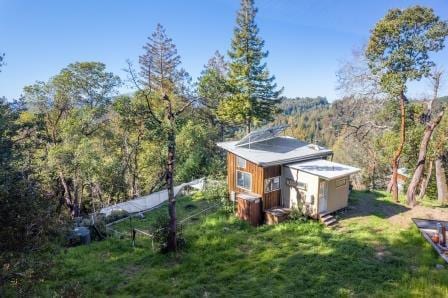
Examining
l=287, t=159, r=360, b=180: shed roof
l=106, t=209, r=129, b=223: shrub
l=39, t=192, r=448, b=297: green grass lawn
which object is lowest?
l=106, t=209, r=129, b=223: shrub

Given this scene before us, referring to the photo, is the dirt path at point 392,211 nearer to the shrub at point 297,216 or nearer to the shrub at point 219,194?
the shrub at point 297,216

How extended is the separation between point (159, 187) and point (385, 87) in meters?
20.8

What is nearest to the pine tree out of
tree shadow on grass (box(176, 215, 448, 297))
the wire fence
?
the wire fence

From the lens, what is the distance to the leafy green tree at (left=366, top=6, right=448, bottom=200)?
14.9m

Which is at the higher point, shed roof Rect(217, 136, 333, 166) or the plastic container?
shed roof Rect(217, 136, 333, 166)

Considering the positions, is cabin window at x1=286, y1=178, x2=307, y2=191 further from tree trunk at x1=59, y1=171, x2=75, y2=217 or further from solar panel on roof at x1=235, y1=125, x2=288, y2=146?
tree trunk at x1=59, y1=171, x2=75, y2=217

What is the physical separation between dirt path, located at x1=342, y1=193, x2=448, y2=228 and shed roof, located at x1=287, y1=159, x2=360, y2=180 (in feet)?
7.46

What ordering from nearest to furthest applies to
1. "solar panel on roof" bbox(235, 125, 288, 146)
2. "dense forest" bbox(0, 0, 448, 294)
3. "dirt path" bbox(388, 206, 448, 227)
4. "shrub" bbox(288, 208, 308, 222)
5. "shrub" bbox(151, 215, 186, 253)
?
"dense forest" bbox(0, 0, 448, 294)
"shrub" bbox(151, 215, 186, 253)
"dirt path" bbox(388, 206, 448, 227)
"shrub" bbox(288, 208, 308, 222)
"solar panel on roof" bbox(235, 125, 288, 146)

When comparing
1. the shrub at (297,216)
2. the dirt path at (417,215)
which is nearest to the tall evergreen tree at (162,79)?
the shrub at (297,216)

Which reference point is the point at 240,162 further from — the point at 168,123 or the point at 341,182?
the point at 168,123

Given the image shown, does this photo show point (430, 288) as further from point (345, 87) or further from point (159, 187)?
point (159, 187)

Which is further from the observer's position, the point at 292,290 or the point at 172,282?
the point at 172,282

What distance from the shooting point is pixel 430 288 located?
30.1ft

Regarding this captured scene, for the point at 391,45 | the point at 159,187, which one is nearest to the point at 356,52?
the point at 391,45
